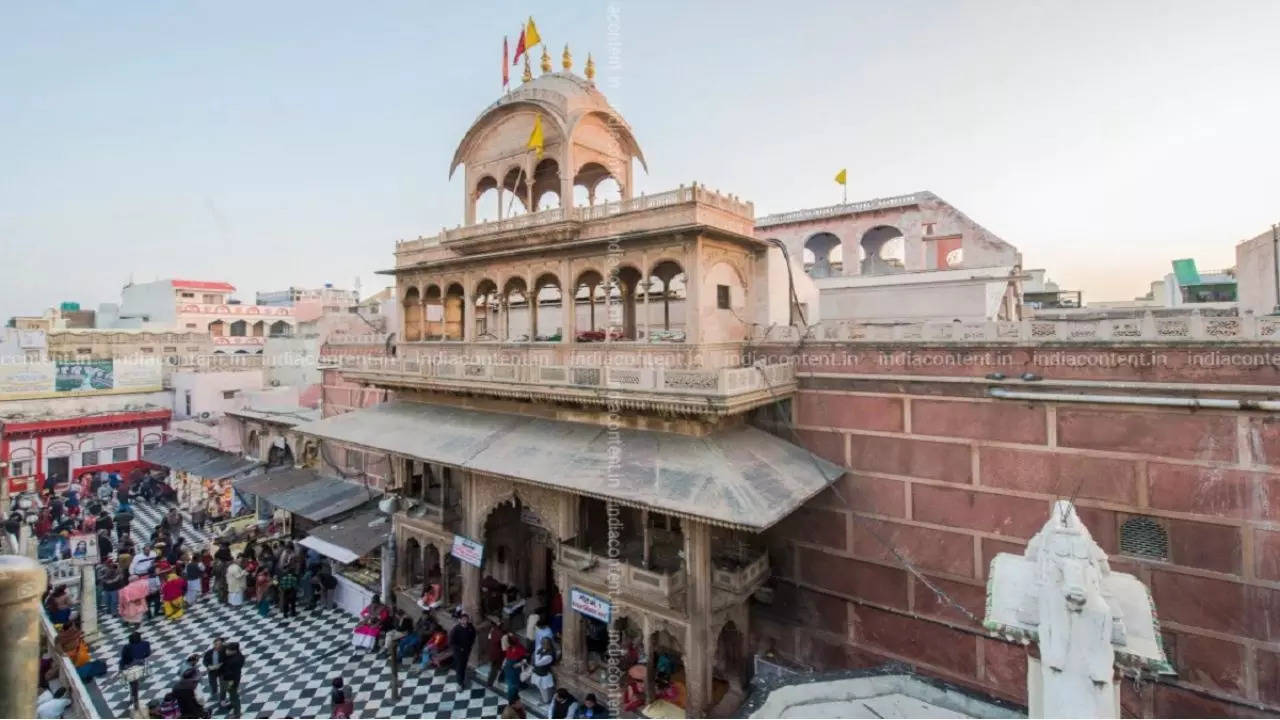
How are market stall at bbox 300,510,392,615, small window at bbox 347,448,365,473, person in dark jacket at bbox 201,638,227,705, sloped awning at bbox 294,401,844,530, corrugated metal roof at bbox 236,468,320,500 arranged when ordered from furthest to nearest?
small window at bbox 347,448,365,473, corrugated metal roof at bbox 236,468,320,500, market stall at bbox 300,510,392,615, person in dark jacket at bbox 201,638,227,705, sloped awning at bbox 294,401,844,530

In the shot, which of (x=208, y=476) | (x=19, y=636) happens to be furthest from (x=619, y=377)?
(x=208, y=476)

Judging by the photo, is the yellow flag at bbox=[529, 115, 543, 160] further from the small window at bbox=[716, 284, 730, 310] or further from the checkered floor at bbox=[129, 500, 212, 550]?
the checkered floor at bbox=[129, 500, 212, 550]

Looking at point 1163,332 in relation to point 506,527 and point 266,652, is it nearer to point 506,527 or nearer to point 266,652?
Result: point 506,527

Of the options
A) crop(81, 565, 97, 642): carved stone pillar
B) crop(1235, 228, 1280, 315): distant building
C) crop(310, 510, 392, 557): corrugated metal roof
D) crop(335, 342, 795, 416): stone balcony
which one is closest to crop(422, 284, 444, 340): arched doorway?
crop(335, 342, 795, 416): stone balcony

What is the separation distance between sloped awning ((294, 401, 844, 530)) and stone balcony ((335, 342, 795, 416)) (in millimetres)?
664

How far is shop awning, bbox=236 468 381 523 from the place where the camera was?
16781mm

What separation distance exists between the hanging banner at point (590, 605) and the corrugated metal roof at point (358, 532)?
613 centimetres

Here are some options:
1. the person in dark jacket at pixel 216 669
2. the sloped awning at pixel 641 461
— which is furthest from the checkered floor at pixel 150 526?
the sloped awning at pixel 641 461

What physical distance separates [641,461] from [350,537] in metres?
9.34

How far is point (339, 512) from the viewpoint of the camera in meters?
16.7

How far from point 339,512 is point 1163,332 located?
1879 cm

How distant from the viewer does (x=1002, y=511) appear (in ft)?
31.6

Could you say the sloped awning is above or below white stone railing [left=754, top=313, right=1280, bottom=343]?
below

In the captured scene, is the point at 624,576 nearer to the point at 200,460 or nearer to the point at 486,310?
the point at 486,310
